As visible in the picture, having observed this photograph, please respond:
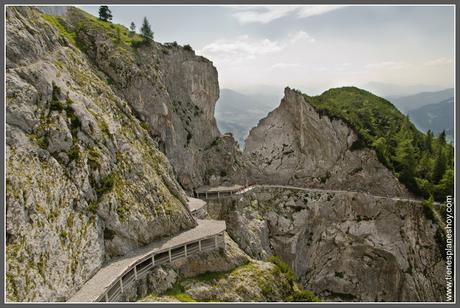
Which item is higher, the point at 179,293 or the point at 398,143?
the point at 398,143

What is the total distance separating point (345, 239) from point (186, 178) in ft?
112

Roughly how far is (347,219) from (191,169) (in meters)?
33.3

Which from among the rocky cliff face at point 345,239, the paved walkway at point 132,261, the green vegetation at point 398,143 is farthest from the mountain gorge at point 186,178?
the paved walkway at point 132,261

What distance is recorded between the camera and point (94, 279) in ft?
105

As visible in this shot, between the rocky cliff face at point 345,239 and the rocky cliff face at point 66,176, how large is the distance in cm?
2284

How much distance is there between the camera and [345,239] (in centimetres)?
7044

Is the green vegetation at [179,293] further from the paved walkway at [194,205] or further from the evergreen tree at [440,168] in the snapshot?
the evergreen tree at [440,168]

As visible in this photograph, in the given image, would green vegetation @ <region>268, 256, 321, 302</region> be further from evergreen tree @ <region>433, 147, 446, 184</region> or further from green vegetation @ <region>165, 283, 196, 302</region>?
evergreen tree @ <region>433, 147, 446, 184</region>

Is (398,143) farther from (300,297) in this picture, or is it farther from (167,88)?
(167,88)

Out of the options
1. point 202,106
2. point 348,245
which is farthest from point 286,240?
point 202,106

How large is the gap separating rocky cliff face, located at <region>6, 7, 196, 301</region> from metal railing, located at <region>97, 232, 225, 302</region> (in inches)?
98.3

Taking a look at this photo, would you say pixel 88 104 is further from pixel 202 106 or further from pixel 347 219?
pixel 347 219

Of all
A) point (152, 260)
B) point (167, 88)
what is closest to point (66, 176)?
point (152, 260)

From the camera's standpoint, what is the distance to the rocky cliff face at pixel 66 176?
28.1 meters
